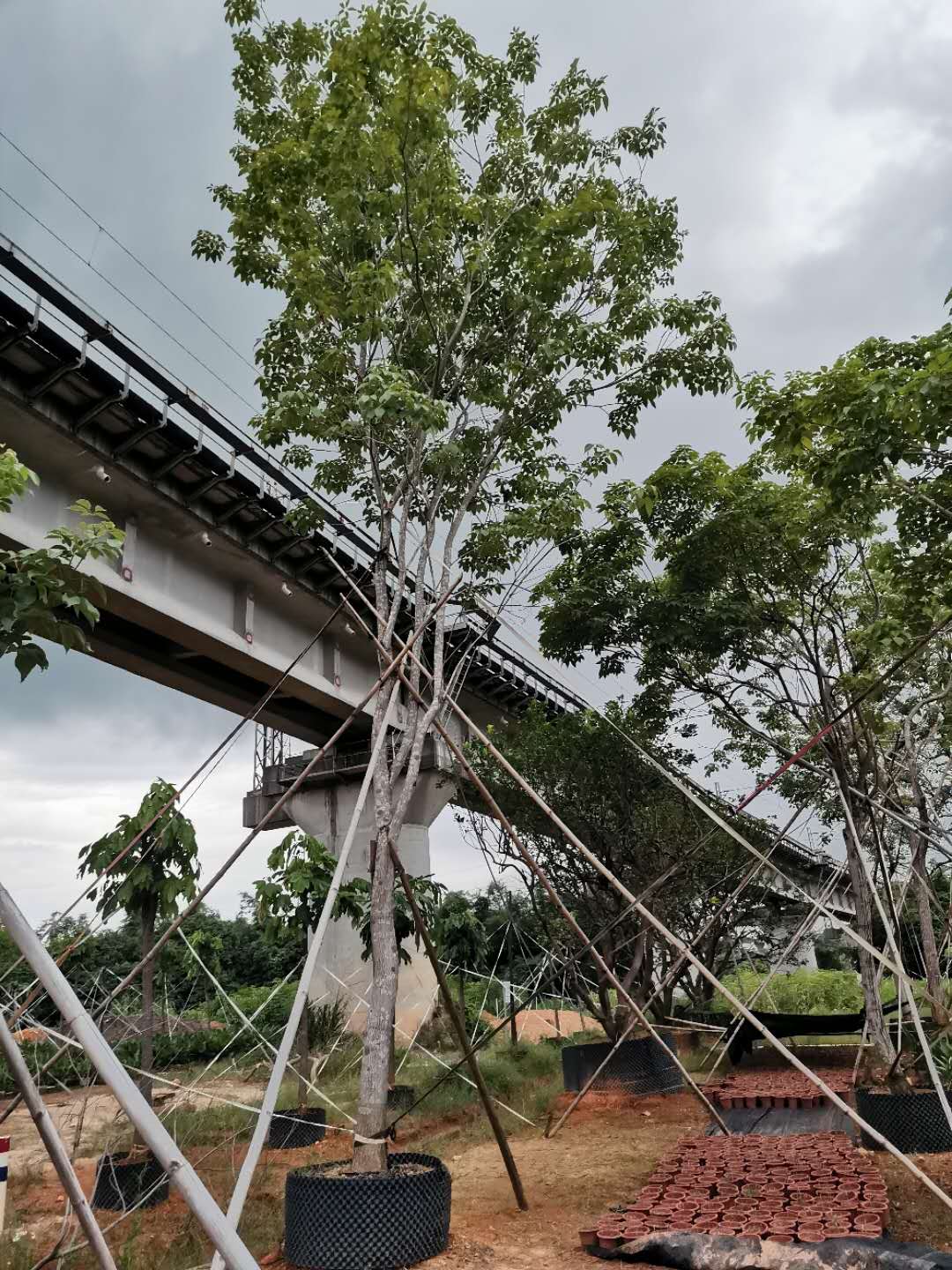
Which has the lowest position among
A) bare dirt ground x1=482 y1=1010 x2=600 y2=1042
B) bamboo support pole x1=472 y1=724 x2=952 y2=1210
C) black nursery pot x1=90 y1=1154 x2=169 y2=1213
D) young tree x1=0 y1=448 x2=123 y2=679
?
bare dirt ground x1=482 y1=1010 x2=600 y2=1042

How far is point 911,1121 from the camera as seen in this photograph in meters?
7.37

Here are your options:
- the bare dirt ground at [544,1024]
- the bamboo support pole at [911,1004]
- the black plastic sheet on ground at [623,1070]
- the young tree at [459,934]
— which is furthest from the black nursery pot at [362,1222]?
the bare dirt ground at [544,1024]

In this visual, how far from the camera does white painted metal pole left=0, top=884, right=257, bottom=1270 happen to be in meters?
2.21

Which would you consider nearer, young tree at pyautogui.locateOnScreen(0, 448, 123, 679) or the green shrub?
young tree at pyautogui.locateOnScreen(0, 448, 123, 679)

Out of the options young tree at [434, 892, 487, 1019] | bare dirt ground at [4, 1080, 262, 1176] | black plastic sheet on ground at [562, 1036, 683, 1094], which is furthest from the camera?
young tree at [434, 892, 487, 1019]

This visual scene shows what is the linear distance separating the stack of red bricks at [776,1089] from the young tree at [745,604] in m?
0.89

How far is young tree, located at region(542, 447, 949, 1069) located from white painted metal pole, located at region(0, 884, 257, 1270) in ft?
24.7

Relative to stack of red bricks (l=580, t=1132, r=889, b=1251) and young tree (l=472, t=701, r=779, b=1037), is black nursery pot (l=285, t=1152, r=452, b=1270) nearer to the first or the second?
stack of red bricks (l=580, t=1132, r=889, b=1251)

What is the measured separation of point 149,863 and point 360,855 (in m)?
10.7

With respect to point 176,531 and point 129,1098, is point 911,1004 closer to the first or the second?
point 129,1098

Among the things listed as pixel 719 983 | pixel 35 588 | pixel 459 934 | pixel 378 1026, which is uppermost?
pixel 35 588

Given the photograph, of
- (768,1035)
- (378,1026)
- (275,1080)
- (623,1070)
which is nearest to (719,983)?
(768,1035)

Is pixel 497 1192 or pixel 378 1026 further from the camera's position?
pixel 497 1192

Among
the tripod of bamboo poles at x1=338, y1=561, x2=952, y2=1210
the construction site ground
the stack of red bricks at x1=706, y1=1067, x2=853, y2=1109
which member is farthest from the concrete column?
the tripod of bamboo poles at x1=338, y1=561, x2=952, y2=1210
